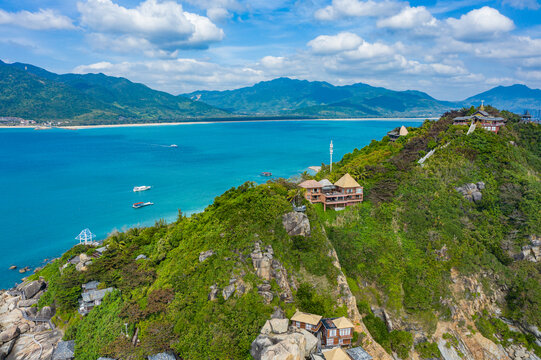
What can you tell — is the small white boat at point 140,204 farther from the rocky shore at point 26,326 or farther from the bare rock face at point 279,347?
the bare rock face at point 279,347

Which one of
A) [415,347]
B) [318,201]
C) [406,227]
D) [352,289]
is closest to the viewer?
[415,347]

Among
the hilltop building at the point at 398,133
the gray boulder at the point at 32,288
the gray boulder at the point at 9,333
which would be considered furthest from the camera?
the hilltop building at the point at 398,133

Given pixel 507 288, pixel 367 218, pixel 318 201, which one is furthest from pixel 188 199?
pixel 507 288

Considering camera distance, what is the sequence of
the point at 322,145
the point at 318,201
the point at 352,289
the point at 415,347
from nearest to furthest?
the point at 415,347 → the point at 352,289 → the point at 318,201 → the point at 322,145

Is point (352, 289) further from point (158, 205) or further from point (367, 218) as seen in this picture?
point (158, 205)

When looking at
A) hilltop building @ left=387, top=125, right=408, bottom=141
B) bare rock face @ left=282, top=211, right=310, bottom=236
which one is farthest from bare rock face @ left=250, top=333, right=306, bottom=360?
hilltop building @ left=387, top=125, right=408, bottom=141

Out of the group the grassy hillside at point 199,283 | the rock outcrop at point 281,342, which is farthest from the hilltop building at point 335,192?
the rock outcrop at point 281,342

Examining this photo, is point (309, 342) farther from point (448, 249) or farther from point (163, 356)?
point (448, 249)
